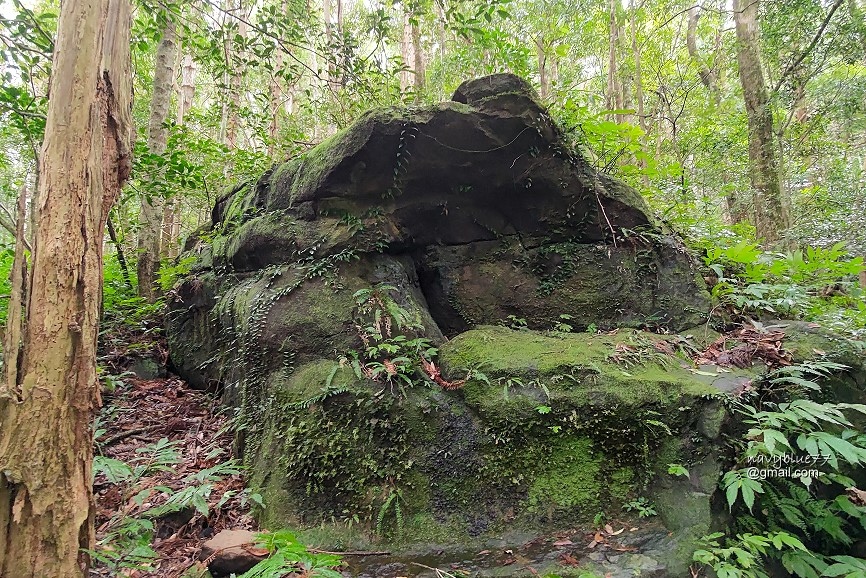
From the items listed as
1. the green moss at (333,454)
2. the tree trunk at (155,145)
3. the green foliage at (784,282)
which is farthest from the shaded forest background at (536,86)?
the green moss at (333,454)

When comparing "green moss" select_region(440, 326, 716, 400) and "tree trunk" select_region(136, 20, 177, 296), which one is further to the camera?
"tree trunk" select_region(136, 20, 177, 296)

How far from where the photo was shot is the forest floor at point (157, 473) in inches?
123

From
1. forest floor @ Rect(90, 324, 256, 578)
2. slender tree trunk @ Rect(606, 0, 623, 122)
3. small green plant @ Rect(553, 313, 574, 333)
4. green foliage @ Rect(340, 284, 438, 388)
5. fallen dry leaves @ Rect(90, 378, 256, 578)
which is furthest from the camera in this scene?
slender tree trunk @ Rect(606, 0, 623, 122)

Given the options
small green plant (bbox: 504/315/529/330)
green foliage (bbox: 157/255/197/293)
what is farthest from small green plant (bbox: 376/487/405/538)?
green foliage (bbox: 157/255/197/293)

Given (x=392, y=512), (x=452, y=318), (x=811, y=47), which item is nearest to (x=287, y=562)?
(x=392, y=512)

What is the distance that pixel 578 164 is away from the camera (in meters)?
5.68

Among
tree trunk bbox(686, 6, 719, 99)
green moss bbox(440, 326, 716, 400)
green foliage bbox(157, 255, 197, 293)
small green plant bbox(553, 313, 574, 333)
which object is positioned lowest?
green moss bbox(440, 326, 716, 400)

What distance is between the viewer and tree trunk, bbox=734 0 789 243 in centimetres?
803

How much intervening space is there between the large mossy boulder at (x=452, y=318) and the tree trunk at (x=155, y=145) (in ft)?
3.66

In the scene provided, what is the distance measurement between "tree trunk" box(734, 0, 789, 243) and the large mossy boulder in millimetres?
3864

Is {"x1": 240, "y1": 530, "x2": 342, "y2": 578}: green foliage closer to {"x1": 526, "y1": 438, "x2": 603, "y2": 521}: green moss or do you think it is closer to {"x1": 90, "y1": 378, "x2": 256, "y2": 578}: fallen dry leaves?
{"x1": 90, "y1": 378, "x2": 256, "y2": 578}: fallen dry leaves

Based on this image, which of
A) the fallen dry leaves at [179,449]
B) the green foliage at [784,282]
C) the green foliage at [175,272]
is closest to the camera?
the fallen dry leaves at [179,449]

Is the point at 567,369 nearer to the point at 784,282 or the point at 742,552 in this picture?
the point at 742,552

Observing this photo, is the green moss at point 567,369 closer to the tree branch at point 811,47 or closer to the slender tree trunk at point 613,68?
the tree branch at point 811,47
